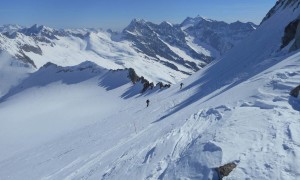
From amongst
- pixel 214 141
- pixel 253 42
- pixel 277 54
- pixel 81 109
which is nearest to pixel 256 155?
pixel 214 141

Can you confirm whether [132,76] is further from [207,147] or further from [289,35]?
[207,147]

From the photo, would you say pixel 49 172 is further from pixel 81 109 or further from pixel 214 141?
pixel 81 109

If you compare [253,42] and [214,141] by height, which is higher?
[253,42]

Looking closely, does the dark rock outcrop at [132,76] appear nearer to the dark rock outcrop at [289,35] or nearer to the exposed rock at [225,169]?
the dark rock outcrop at [289,35]

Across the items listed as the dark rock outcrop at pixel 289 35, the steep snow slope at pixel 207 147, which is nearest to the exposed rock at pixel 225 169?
the steep snow slope at pixel 207 147

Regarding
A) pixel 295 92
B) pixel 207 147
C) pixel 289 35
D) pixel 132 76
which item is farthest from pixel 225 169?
pixel 132 76

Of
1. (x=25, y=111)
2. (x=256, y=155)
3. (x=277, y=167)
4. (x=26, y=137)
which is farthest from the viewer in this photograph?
(x=25, y=111)

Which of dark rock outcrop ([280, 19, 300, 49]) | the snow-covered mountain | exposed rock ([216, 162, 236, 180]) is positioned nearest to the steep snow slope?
the snow-covered mountain

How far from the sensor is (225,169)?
47.0 ft

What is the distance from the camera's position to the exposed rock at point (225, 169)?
14188 mm

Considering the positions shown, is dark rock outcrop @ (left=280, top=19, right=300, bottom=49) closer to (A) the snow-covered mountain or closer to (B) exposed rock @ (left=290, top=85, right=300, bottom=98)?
(A) the snow-covered mountain

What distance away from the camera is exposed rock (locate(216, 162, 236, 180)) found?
46.5 ft

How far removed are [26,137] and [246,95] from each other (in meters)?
42.5

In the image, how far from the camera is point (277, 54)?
3981cm
